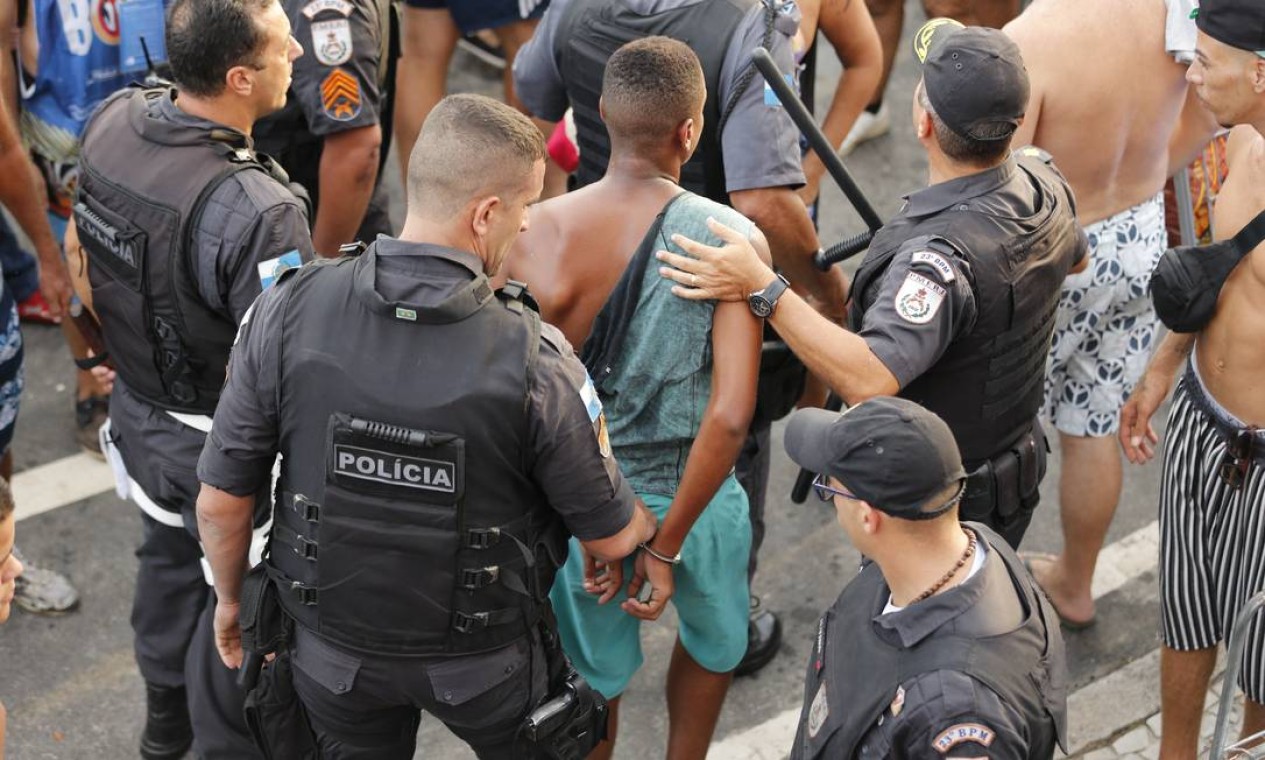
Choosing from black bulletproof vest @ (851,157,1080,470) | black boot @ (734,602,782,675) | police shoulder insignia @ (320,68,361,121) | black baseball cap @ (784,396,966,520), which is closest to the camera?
black baseball cap @ (784,396,966,520)

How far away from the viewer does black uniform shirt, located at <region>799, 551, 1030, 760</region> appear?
7.29 ft

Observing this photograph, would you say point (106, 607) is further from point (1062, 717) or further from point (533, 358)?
point (1062, 717)

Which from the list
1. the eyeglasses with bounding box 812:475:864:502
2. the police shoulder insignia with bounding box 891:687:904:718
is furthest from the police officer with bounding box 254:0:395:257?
the police shoulder insignia with bounding box 891:687:904:718

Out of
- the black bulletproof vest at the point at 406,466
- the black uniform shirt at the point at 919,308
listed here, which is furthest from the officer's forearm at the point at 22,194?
the black uniform shirt at the point at 919,308

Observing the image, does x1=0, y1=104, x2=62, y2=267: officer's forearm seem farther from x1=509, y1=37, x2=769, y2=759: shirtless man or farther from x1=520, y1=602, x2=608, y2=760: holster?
x1=520, y1=602, x2=608, y2=760: holster

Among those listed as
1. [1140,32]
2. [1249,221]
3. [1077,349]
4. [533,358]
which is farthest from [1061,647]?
[1140,32]

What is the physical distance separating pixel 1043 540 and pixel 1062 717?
2.42 m

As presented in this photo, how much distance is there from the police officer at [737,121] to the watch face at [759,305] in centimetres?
51

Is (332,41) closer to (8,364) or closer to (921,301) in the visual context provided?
(8,364)

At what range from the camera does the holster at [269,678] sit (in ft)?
9.89

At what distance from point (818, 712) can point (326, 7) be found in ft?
9.13

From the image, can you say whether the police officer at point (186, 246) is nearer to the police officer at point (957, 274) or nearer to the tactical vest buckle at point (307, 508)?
the tactical vest buckle at point (307, 508)

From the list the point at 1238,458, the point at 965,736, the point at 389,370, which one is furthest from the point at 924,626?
the point at 1238,458

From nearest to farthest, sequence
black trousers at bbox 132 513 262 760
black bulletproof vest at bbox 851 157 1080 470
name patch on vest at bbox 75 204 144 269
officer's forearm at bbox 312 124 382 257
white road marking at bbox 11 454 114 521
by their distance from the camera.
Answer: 1. black bulletproof vest at bbox 851 157 1080 470
2. name patch on vest at bbox 75 204 144 269
3. black trousers at bbox 132 513 262 760
4. officer's forearm at bbox 312 124 382 257
5. white road marking at bbox 11 454 114 521
